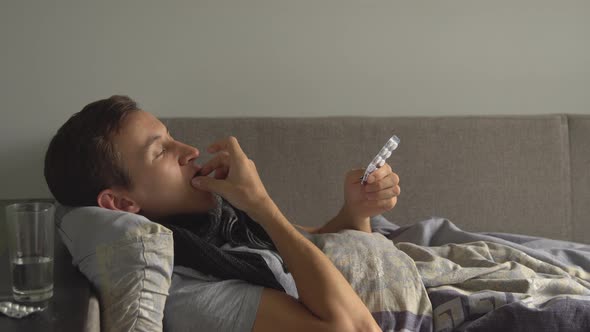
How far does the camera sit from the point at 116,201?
1370mm

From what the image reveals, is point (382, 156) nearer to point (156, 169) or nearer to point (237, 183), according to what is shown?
point (237, 183)

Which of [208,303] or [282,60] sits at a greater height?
[282,60]

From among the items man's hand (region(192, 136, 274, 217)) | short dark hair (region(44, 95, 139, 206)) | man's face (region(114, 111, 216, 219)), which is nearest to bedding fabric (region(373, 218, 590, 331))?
man's hand (region(192, 136, 274, 217))

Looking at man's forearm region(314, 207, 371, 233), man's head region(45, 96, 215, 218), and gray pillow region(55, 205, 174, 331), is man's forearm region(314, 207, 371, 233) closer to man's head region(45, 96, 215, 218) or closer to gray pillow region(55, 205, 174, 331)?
man's head region(45, 96, 215, 218)

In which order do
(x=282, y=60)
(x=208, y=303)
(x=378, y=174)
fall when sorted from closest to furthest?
1. (x=208, y=303)
2. (x=378, y=174)
3. (x=282, y=60)

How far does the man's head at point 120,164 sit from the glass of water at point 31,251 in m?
0.26

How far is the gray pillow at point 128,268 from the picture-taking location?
108cm

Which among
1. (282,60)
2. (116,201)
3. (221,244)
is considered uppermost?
(282,60)

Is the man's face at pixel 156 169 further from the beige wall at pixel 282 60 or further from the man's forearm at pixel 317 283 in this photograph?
the beige wall at pixel 282 60

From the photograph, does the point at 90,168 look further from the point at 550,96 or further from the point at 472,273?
the point at 550,96

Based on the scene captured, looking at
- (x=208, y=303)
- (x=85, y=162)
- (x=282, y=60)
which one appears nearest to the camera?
(x=208, y=303)

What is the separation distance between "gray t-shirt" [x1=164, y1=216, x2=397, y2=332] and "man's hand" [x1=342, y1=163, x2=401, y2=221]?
1.49 feet

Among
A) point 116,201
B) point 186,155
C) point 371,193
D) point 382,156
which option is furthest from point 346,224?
point 116,201

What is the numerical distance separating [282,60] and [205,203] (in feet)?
2.89
